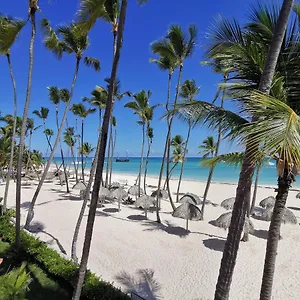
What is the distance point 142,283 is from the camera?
7.87 m

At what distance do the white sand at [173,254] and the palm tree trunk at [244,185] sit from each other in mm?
3774

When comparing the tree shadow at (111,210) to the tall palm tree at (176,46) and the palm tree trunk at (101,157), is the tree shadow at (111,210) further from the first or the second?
the palm tree trunk at (101,157)

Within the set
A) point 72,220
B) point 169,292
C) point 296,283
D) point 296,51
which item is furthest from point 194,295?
point 72,220

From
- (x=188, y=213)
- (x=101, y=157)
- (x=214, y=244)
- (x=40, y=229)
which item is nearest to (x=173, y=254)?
(x=214, y=244)

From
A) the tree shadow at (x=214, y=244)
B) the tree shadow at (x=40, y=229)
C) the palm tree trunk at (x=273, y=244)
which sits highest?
the palm tree trunk at (x=273, y=244)

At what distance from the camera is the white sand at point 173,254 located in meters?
7.77

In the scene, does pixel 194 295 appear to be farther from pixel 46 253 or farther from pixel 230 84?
pixel 230 84

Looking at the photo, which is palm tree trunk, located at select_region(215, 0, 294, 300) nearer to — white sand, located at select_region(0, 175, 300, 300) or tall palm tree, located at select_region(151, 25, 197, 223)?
white sand, located at select_region(0, 175, 300, 300)

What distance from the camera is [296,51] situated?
463 centimetres

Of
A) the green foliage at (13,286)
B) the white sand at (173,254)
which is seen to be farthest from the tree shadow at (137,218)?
the green foliage at (13,286)

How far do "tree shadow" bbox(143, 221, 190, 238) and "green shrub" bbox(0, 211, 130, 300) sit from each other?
5.72m

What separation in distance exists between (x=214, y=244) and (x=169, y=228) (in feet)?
9.44

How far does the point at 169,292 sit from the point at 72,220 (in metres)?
8.59

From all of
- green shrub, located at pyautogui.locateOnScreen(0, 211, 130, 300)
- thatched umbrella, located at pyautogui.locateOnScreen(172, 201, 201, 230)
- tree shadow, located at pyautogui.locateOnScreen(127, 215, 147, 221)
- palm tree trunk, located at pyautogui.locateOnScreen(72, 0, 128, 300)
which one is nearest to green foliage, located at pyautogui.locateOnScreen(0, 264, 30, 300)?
palm tree trunk, located at pyautogui.locateOnScreen(72, 0, 128, 300)
